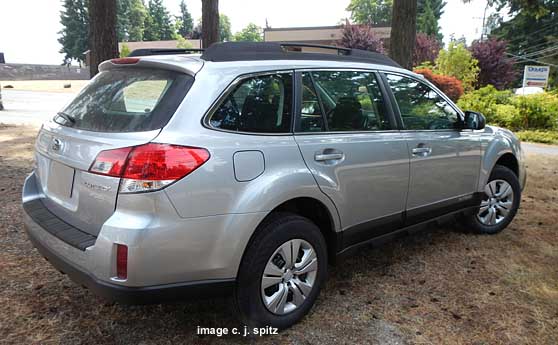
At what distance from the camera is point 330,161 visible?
3.00 m

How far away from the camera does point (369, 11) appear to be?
255ft

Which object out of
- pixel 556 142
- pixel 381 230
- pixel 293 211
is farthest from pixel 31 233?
pixel 556 142

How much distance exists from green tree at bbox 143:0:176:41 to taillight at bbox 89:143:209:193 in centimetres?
9332

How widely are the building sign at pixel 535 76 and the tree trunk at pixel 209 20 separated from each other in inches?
743

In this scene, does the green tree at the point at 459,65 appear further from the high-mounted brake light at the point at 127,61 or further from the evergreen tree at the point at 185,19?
the evergreen tree at the point at 185,19

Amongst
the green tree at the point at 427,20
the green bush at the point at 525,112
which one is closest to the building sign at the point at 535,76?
the green bush at the point at 525,112

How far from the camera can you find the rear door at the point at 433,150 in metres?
3.69

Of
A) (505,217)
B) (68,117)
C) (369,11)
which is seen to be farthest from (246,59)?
(369,11)

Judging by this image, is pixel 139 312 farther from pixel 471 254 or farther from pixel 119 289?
pixel 471 254

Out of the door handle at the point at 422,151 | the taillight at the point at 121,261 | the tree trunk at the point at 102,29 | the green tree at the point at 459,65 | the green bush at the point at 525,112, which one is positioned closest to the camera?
the taillight at the point at 121,261

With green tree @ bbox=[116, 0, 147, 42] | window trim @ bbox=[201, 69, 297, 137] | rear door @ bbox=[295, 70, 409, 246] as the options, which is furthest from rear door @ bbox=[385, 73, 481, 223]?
green tree @ bbox=[116, 0, 147, 42]

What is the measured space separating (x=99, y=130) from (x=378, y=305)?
2.22 meters

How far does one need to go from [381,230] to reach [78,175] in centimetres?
221

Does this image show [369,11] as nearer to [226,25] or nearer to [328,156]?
[226,25]
